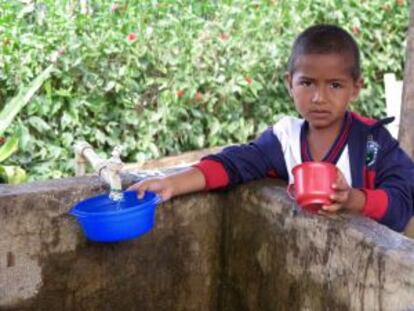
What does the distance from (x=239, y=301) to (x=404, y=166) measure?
2.46ft

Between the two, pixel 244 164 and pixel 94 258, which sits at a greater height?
pixel 244 164

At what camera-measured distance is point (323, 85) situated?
77.1 inches

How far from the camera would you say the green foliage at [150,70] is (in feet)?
13.3

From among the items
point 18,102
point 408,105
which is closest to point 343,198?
point 408,105

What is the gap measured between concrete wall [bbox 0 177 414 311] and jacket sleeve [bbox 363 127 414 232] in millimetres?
129

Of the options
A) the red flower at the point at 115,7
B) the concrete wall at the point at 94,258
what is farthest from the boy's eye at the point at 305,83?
the red flower at the point at 115,7

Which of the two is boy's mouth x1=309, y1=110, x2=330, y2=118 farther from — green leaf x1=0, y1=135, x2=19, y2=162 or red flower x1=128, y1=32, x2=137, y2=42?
red flower x1=128, y1=32, x2=137, y2=42

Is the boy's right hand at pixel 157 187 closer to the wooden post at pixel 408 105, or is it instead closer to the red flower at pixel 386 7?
the wooden post at pixel 408 105

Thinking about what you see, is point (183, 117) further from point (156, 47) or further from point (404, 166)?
point (404, 166)

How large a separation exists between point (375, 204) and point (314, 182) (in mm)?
284

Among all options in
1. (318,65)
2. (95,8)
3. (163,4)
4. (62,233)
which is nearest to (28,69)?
(95,8)

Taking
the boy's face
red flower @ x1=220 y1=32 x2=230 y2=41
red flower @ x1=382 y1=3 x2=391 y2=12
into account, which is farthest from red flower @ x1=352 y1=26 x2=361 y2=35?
the boy's face

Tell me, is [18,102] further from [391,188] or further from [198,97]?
[391,188]

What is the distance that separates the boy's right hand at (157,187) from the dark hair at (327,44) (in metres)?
0.56
